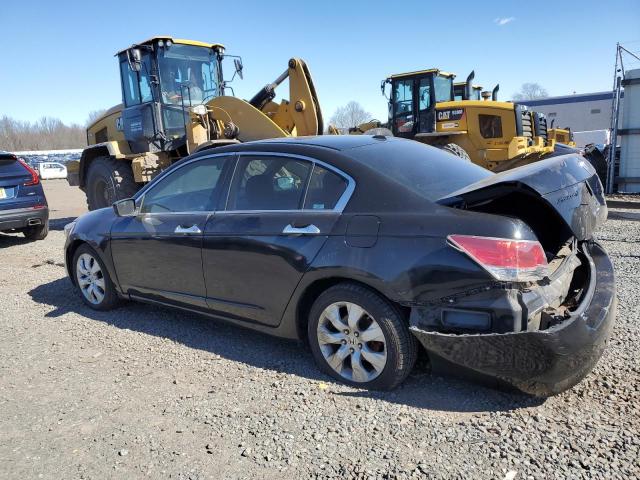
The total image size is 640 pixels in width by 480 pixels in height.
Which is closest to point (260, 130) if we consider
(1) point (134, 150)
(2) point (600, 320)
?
(1) point (134, 150)

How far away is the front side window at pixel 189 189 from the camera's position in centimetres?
402

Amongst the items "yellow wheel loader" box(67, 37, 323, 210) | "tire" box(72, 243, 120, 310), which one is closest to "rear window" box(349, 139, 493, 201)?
"tire" box(72, 243, 120, 310)

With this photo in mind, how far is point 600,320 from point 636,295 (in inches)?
91.3

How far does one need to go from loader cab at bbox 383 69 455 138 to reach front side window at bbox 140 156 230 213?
9671mm

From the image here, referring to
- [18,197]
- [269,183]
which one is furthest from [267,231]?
[18,197]

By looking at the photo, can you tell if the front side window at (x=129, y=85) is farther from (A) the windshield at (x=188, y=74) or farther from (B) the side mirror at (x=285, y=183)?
(B) the side mirror at (x=285, y=183)

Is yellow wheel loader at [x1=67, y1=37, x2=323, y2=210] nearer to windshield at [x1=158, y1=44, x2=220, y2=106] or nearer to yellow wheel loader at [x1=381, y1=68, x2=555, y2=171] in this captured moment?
windshield at [x1=158, y1=44, x2=220, y2=106]

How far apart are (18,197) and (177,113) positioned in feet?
10.9

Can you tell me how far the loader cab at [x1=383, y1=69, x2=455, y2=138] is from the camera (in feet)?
42.3

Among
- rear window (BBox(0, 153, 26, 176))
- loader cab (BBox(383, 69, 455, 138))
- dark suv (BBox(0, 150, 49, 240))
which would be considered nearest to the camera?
dark suv (BBox(0, 150, 49, 240))

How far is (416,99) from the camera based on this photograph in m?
13.1

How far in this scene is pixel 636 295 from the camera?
465cm

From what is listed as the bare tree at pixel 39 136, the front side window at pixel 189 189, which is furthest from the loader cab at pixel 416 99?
the bare tree at pixel 39 136

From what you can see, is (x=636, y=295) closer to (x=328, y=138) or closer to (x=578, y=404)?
(x=578, y=404)
